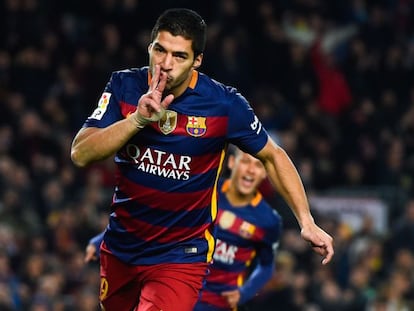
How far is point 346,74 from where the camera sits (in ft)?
60.6

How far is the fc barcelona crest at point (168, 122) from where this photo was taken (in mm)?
6359

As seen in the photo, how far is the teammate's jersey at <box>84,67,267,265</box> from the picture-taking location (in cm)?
638

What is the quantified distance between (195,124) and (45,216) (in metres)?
7.77

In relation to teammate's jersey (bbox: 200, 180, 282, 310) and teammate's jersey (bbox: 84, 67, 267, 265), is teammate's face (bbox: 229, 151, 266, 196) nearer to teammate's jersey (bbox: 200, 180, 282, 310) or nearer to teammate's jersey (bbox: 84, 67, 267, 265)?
teammate's jersey (bbox: 200, 180, 282, 310)

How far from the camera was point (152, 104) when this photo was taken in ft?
19.0

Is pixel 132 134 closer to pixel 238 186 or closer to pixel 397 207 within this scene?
pixel 238 186

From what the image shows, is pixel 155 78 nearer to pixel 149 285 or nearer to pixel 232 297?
pixel 149 285

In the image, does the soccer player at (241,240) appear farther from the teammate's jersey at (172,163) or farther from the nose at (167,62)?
the nose at (167,62)

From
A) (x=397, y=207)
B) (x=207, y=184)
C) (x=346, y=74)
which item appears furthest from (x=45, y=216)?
(x=207, y=184)

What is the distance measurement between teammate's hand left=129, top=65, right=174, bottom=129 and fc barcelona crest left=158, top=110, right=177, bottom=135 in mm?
419

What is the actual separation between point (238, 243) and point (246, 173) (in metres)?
0.50

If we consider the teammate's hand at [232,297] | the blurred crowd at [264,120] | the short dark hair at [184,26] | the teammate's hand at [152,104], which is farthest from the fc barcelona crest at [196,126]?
the blurred crowd at [264,120]

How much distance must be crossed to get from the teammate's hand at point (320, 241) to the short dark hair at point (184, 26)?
111cm

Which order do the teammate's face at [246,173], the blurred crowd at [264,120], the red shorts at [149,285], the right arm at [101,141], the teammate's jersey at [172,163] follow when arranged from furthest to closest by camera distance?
1. the blurred crowd at [264,120]
2. the teammate's face at [246,173]
3. the red shorts at [149,285]
4. the teammate's jersey at [172,163]
5. the right arm at [101,141]
